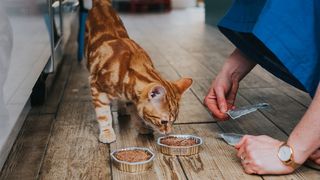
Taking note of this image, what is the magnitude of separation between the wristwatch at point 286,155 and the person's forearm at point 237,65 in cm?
42

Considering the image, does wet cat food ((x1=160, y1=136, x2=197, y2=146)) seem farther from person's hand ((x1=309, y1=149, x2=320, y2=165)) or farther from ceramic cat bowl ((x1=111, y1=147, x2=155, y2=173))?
person's hand ((x1=309, y1=149, x2=320, y2=165))

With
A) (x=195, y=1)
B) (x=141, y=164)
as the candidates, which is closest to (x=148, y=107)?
(x=141, y=164)

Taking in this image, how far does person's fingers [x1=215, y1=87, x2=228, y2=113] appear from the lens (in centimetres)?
153

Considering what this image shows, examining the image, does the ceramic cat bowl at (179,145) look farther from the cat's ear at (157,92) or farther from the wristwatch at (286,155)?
the wristwatch at (286,155)

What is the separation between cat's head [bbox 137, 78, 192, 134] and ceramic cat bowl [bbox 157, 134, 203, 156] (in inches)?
1.7

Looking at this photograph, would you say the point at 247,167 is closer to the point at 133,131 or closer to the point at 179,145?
the point at 179,145

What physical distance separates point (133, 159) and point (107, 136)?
226mm

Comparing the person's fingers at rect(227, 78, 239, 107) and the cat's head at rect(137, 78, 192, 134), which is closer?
the cat's head at rect(137, 78, 192, 134)

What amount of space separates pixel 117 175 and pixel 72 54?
6.94ft

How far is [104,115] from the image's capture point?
5.07 feet

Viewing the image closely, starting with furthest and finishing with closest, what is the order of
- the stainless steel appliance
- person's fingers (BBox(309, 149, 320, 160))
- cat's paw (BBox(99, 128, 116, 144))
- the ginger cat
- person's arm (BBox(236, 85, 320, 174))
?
cat's paw (BBox(99, 128, 116, 144))
the ginger cat
person's fingers (BBox(309, 149, 320, 160))
person's arm (BBox(236, 85, 320, 174))
the stainless steel appliance

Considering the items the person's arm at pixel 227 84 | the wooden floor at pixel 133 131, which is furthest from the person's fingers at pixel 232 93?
the wooden floor at pixel 133 131

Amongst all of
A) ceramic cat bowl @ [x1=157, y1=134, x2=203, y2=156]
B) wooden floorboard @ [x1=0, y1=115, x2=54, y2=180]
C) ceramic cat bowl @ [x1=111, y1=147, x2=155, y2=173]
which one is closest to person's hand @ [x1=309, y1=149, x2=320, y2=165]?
ceramic cat bowl @ [x1=157, y1=134, x2=203, y2=156]

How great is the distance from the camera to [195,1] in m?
8.37
